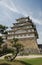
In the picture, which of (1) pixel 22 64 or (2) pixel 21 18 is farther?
(2) pixel 21 18

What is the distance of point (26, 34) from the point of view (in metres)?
45.8

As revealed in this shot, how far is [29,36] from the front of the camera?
45188mm

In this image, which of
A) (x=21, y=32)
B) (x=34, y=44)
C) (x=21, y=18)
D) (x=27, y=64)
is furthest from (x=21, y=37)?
(x=27, y=64)

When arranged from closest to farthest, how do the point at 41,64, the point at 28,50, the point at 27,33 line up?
the point at 41,64 < the point at 28,50 < the point at 27,33

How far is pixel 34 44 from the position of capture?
4400cm

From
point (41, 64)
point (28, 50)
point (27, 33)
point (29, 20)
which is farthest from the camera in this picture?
point (29, 20)

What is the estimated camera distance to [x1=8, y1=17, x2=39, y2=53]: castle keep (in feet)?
144

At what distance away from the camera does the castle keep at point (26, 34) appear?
44.0m

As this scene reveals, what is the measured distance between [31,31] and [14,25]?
285 inches

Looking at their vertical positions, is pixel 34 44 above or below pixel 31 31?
below

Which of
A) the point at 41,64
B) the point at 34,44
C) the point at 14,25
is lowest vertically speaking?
the point at 41,64

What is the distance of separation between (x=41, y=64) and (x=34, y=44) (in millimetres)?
24994

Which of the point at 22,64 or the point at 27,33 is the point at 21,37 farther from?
the point at 22,64

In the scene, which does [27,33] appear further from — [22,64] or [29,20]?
[22,64]
